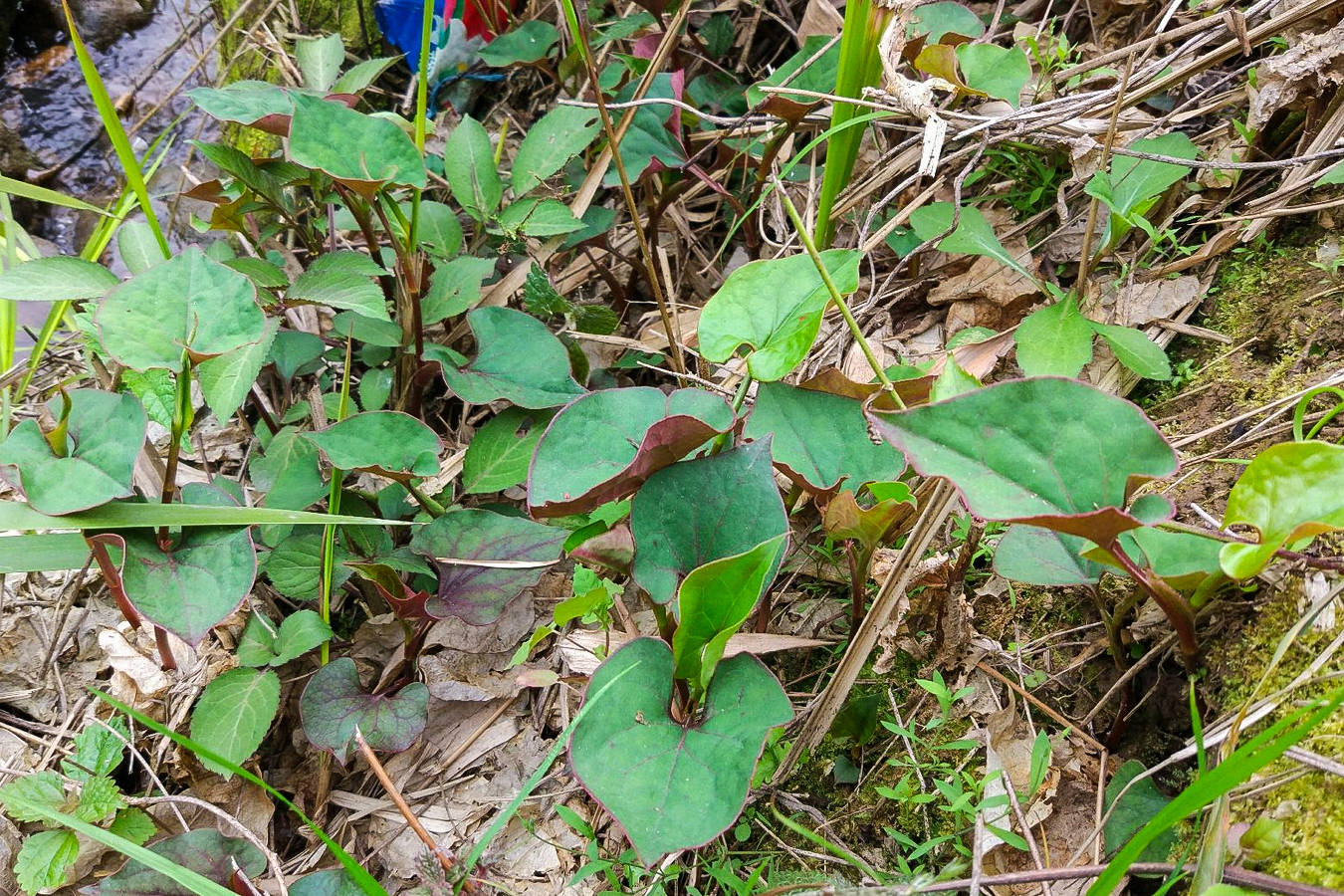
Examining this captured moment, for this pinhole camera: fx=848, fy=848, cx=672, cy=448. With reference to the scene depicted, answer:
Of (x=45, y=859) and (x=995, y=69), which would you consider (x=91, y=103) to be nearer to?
(x=45, y=859)

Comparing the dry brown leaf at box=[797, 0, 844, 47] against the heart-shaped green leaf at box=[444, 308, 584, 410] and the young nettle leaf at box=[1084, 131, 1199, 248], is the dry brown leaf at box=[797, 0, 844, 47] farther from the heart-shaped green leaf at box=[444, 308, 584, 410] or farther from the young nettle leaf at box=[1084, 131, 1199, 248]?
the heart-shaped green leaf at box=[444, 308, 584, 410]

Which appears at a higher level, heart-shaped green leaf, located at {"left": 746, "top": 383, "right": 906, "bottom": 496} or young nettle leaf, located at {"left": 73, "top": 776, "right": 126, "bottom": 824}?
heart-shaped green leaf, located at {"left": 746, "top": 383, "right": 906, "bottom": 496}

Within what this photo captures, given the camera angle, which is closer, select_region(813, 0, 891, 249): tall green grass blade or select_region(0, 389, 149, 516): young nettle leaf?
select_region(0, 389, 149, 516): young nettle leaf

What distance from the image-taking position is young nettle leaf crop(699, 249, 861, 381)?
3.56 feet

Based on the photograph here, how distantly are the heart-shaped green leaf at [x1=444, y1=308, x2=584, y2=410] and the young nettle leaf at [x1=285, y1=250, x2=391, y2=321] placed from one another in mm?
170

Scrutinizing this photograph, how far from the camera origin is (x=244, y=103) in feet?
4.20

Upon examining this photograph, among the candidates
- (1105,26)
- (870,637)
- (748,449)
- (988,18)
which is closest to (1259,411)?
(870,637)

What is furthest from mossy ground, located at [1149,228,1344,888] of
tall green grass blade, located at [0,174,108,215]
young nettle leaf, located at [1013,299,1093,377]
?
tall green grass blade, located at [0,174,108,215]

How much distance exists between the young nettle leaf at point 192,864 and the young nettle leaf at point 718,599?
25.5 inches

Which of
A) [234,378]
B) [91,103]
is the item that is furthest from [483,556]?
[91,103]

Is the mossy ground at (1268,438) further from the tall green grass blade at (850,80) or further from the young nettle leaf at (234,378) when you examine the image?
the young nettle leaf at (234,378)

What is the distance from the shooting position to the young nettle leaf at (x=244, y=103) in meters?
1.25

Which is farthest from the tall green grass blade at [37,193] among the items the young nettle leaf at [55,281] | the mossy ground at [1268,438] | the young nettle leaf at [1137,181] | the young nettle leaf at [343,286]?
the mossy ground at [1268,438]

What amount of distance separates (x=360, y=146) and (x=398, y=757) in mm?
920
